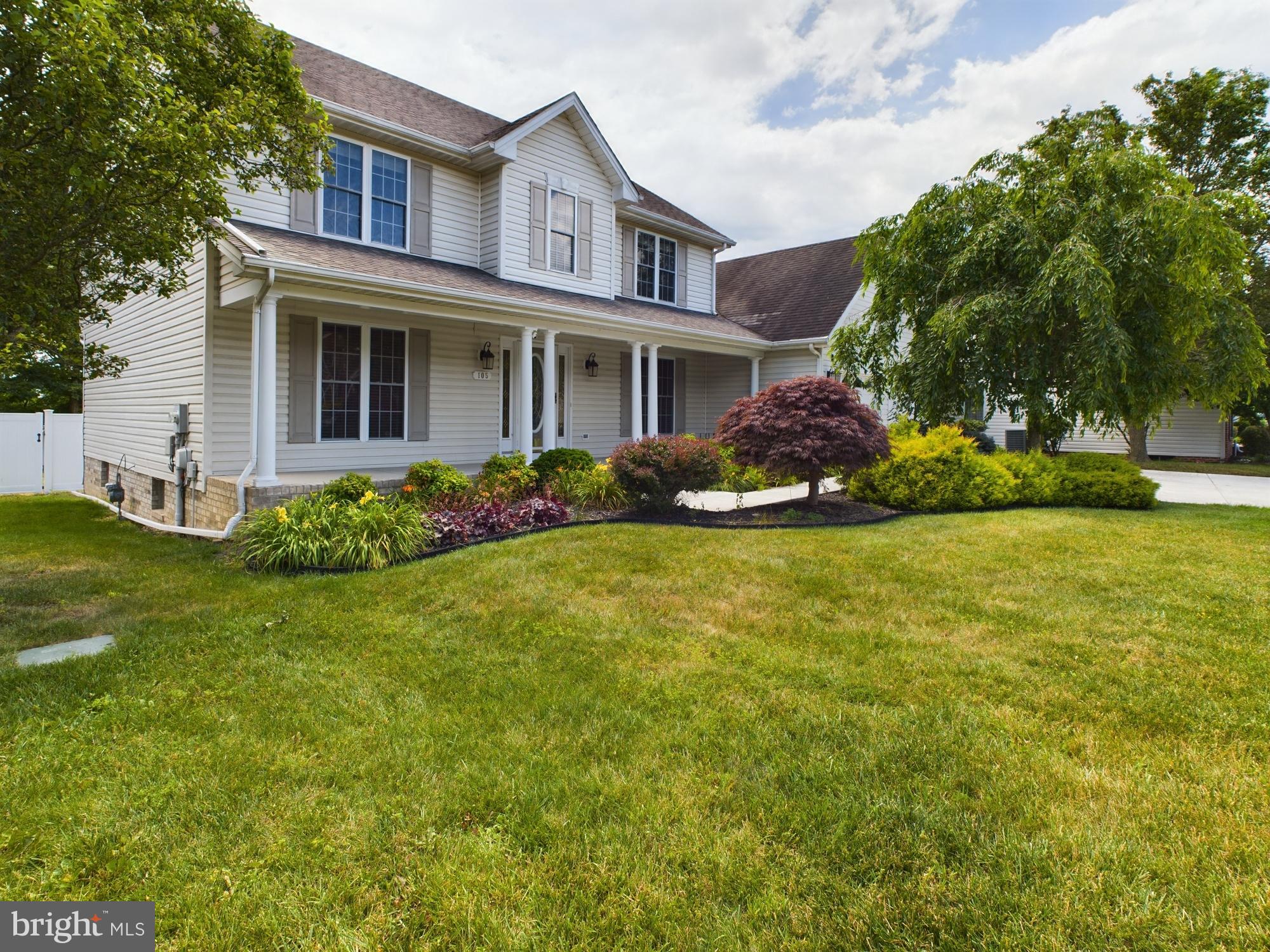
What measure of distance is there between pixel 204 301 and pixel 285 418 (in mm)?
1831

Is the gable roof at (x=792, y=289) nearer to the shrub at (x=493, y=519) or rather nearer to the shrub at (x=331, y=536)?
the shrub at (x=493, y=519)

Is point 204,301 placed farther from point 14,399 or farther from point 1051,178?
point 14,399

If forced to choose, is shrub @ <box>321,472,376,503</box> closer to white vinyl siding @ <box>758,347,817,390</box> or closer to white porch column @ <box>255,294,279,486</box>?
white porch column @ <box>255,294,279,486</box>

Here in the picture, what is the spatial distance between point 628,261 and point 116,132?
38.3ft

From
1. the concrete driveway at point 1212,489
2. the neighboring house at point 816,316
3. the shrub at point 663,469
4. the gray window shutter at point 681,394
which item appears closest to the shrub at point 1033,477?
the concrete driveway at point 1212,489

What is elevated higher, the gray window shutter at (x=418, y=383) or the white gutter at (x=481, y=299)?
the white gutter at (x=481, y=299)

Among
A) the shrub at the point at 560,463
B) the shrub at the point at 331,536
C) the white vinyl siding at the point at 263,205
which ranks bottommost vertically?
the shrub at the point at 331,536

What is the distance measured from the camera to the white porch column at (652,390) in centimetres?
1342

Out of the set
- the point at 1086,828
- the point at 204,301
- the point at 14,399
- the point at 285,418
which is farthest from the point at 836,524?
the point at 14,399

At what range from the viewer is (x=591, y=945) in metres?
2.04

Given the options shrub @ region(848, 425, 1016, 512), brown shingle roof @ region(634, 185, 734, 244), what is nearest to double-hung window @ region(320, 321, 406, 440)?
brown shingle roof @ region(634, 185, 734, 244)

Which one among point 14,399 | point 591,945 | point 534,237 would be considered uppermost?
point 534,237

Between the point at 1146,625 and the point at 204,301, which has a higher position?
the point at 204,301

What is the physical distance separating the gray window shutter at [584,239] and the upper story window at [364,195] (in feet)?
11.4
